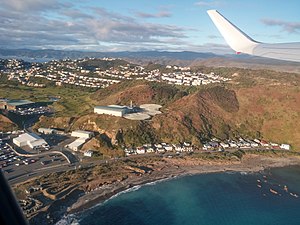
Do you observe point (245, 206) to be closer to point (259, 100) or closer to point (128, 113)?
point (128, 113)

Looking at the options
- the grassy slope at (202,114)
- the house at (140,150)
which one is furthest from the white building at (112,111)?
Answer: the house at (140,150)

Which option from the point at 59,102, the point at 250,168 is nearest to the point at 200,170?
the point at 250,168

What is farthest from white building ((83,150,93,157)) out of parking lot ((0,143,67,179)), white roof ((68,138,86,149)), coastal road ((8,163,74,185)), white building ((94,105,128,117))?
white building ((94,105,128,117))

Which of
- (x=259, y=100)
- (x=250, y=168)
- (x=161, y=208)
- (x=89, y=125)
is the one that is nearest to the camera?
(x=161, y=208)

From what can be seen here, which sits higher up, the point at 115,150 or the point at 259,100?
the point at 259,100

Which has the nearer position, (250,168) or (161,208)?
(161,208)

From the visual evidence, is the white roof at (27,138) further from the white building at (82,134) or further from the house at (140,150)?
the house at (140,150)

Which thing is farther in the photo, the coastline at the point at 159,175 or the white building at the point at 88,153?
the white building at the point at 88,153
